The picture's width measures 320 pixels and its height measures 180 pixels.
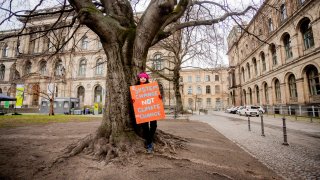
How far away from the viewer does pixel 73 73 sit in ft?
112

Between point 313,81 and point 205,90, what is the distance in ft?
135

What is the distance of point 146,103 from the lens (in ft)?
11.7

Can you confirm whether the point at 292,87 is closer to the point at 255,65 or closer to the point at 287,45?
the point at 287,45

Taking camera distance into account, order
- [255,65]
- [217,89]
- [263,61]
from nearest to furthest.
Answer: [263,61] → [255,65] → [217,89]

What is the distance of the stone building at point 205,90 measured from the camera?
5756 centimetres

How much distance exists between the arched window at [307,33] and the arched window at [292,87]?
4.47m

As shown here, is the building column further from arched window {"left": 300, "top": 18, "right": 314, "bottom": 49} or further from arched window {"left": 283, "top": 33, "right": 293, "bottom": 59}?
arched window {"left": 283, "top": 33, "right": 293, "bottom": 59}

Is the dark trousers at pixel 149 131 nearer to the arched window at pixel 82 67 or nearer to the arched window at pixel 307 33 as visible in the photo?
the arched window at pixel 307 33

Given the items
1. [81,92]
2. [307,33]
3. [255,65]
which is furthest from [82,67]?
[307,33]

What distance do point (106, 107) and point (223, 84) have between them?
195 feet

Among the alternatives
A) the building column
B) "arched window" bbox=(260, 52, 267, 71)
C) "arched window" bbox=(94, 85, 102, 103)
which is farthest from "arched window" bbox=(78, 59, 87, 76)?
the building column

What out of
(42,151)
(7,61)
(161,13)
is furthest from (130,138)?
(7,61)

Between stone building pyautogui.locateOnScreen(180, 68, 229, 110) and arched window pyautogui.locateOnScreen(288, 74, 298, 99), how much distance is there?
35.9 metres

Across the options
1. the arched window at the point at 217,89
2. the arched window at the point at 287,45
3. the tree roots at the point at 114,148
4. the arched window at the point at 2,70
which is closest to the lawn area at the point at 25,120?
the tree roots at the point at 114,148
